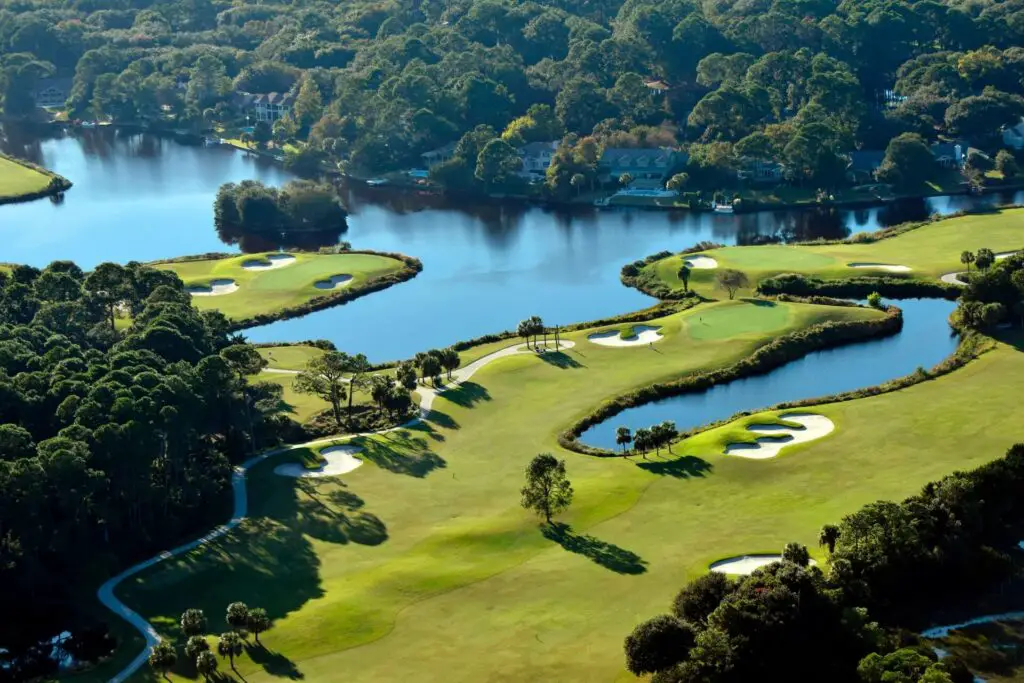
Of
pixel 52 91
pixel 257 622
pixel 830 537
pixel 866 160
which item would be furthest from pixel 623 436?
pixel 52 91

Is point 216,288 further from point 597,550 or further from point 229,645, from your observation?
point 229,645

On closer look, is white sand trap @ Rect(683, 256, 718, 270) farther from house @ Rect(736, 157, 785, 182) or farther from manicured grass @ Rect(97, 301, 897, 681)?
house @ Rect(736, 157, 785, 182)

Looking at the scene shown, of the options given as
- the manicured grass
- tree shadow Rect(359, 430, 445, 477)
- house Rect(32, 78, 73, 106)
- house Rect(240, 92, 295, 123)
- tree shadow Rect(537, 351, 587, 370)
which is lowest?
the manicured grass

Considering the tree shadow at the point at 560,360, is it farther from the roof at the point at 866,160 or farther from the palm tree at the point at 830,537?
the roof at the point at 866,160

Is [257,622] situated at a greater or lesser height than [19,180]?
lesser

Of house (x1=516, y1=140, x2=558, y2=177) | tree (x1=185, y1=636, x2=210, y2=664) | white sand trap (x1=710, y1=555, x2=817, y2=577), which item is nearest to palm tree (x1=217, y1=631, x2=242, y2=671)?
tree (x1=185, y1=636, x2=210, y2=664)

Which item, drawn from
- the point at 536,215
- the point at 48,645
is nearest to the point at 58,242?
the point at 536,215
